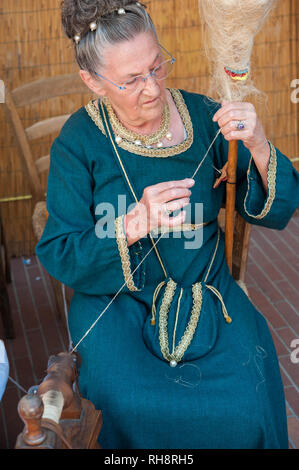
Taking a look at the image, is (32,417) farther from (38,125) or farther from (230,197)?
(38,125)

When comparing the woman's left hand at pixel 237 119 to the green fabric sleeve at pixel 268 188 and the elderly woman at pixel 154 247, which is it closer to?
the elderly woman at pixel 154 247

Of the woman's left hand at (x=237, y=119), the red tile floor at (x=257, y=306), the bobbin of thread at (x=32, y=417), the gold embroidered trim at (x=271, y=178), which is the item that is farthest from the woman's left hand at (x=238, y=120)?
the red tile floor at (x=257, y=306)

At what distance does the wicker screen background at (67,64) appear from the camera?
10.2 ft

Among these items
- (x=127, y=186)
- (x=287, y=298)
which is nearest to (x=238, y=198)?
(x=127, y=186)

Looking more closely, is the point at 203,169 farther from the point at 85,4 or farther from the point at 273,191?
the point at 85,4

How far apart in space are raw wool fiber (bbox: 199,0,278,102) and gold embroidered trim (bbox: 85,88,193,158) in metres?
0.20

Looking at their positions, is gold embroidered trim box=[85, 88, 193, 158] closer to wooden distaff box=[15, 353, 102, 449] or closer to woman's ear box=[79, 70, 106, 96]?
woman's ear box=[79, 70, 106, 96]

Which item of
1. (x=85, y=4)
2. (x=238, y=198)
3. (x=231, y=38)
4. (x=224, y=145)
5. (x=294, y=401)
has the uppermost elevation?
(x=85, y=4)

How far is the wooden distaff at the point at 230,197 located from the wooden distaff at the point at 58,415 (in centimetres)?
77

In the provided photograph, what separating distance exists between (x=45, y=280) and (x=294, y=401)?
1.58 meters

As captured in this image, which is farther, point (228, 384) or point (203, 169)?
point (203, 169)

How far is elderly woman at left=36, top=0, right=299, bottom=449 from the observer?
5.58 feet

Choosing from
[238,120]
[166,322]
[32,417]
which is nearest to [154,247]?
[166,322]

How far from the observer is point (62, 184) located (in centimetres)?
190
